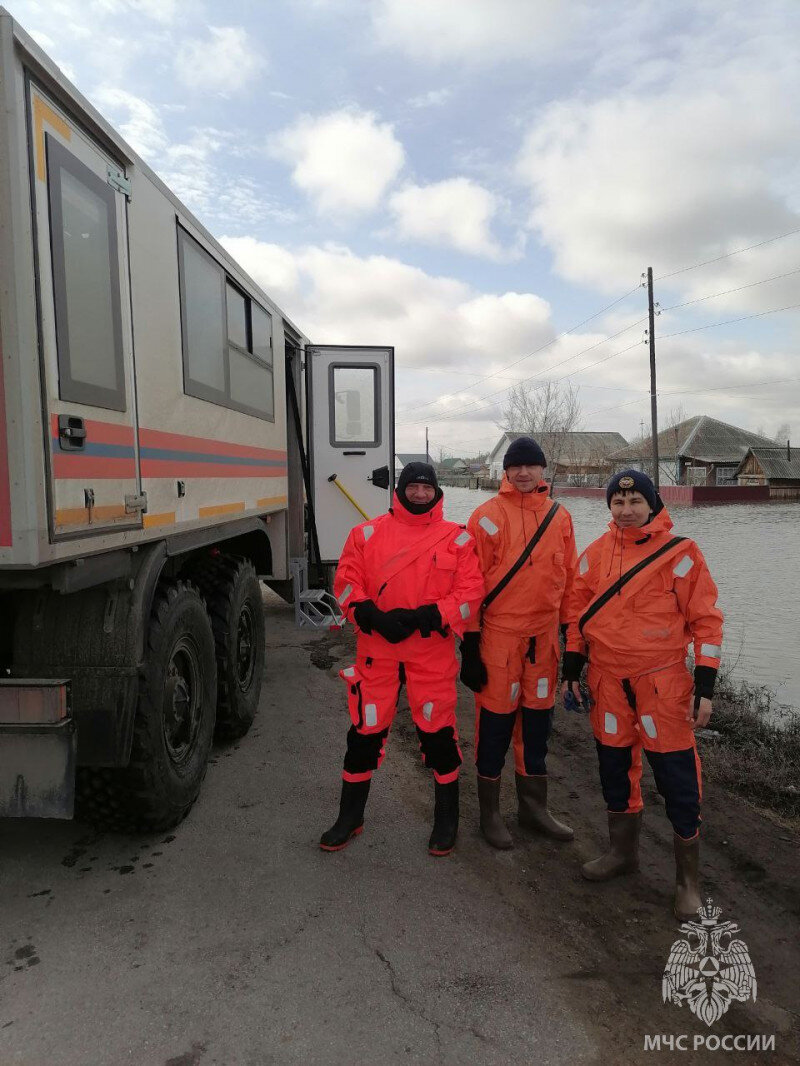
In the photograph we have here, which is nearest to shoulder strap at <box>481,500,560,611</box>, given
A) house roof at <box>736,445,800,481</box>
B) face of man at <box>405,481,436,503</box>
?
face of man at <box>405,481,436,503</box>

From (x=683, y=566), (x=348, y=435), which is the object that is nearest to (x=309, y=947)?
(x=683, y=566)

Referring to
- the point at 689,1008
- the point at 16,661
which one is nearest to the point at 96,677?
the point at 16,661

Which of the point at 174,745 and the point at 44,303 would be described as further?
the point at 174,745

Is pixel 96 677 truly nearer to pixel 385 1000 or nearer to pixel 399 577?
pixel 399 577

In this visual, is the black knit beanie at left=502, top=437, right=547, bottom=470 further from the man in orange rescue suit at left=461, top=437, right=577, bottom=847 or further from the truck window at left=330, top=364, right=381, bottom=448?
the truck window at left=330, top=364, right=381, bottom=448

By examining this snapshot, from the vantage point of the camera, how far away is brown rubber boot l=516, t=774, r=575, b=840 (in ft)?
10.9

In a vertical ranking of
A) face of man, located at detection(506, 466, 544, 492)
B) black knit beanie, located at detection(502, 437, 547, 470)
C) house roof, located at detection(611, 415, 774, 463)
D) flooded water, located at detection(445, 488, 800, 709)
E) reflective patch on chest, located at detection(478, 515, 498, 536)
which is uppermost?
house roof, located at detection(611, 415, 774, 463)

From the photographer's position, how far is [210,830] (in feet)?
10.8

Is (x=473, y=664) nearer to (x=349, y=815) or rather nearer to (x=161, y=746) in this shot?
(x=349, y=815)

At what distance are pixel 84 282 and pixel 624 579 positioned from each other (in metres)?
2.44

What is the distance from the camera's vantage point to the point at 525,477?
3.27 m

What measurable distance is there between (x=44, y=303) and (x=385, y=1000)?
2.53 meters

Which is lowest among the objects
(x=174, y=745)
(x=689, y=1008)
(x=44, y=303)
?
(x=689, y=1008)

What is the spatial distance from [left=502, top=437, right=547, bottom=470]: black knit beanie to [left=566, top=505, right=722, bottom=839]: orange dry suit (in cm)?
53
